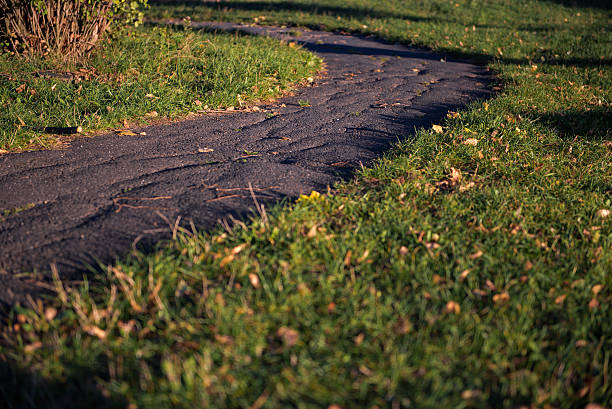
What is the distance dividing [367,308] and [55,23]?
5969 mm

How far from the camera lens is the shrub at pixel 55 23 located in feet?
19.7

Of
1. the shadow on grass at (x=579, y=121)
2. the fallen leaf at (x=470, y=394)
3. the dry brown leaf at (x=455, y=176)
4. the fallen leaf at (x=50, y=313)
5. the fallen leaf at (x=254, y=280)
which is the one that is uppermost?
the shadow on grass at (x=579, y=121)

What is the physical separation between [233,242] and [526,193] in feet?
6.77

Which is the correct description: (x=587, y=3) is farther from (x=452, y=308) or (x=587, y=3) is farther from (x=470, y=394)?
(x=470, y=394)

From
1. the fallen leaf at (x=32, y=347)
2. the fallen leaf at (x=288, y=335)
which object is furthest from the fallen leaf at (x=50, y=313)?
the fallen leaf at (x=288, y=335)

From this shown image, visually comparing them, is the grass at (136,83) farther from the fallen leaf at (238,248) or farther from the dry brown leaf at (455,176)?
the dry brown leaf at (455,176)

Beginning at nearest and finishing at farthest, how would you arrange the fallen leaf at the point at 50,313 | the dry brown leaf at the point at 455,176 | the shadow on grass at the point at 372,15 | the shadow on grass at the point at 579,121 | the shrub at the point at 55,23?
1. the fallen leaf at the point at 50,313
2. the dry brown leaf at the point at 455,176
3. the shadow on grass at the point at 579,121
4. the shrub at the point at 55,23
5. the shadow on grass at the point at 372,15

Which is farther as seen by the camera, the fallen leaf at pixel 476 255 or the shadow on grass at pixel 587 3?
the shadow on grass at pixel 587 3

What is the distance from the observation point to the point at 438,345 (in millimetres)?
1946

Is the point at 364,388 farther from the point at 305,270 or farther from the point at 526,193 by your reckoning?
the point at 526,193

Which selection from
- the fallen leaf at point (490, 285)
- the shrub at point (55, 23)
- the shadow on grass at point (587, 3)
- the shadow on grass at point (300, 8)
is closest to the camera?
the fallen leaf at point (490, 285)

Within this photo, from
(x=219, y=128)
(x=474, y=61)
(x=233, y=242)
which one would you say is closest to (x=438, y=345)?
(x=233, y=242)

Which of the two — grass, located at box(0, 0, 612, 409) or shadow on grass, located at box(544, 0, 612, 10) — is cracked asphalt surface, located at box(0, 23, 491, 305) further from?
shadow on grass, located at box(544, 0, 612, 10)

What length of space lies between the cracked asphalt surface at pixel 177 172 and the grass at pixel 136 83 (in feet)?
0.95
